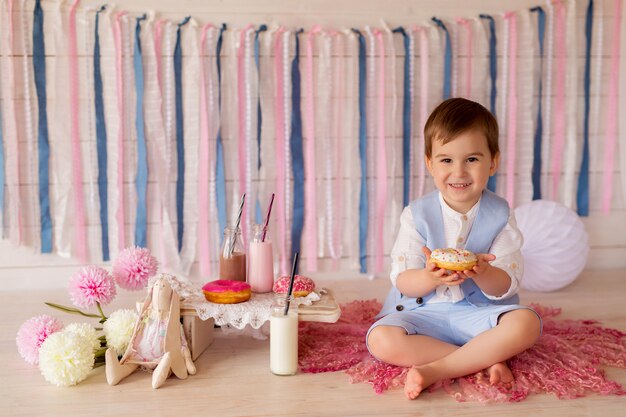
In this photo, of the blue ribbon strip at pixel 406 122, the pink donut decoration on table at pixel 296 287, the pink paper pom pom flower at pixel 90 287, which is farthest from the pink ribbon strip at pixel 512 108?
the pink paper pom pom flower at pixel 90 287

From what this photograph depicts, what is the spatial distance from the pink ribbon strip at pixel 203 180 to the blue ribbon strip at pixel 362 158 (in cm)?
56

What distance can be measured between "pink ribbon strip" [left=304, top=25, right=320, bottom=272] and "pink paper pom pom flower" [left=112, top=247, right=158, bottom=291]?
3.07 feet

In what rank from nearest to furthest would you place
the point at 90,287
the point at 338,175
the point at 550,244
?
the point at 90,287
the point at 550,244
the point at 338,175

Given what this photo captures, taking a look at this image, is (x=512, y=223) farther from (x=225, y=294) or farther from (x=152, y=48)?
(x=152, y=48)

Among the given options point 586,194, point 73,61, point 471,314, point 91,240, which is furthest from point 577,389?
point 73,61

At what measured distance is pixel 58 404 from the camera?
5.19 feet

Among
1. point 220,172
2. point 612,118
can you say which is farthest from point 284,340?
point 612,118

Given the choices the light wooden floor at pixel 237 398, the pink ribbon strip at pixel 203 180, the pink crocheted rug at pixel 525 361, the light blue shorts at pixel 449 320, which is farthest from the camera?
the pink ribbon strip at pixel 203 180

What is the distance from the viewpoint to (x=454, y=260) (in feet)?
5.47

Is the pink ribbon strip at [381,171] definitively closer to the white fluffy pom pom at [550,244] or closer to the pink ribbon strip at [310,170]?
the pink ribbon strip at [310,170]

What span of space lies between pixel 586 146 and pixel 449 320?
1.39m

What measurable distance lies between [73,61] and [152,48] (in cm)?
28

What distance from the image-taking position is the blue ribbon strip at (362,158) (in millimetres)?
2703

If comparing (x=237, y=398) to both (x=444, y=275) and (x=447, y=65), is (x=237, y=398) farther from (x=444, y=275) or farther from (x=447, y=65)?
(x=447, y=65)
